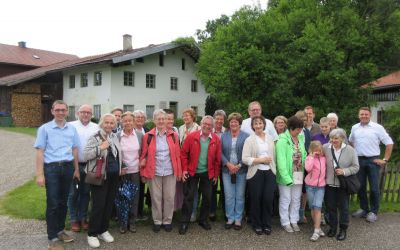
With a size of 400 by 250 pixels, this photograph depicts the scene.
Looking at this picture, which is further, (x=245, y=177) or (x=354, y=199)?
(x=354, y=199)

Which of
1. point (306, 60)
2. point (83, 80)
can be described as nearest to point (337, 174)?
point (306, 60)

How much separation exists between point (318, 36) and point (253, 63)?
122 inches

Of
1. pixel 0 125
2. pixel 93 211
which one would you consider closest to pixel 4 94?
pixel 0 125

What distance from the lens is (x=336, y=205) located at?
5.14 m

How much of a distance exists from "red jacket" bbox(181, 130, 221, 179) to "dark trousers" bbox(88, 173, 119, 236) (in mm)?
1070

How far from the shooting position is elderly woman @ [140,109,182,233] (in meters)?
5.14

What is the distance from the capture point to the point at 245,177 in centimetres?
538

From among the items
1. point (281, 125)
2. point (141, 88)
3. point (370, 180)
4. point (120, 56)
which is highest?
point (120, 56)

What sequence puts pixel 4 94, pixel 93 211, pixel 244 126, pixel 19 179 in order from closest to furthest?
pixel 93 211
pixel 244 126
pixel 19 179
pixel 4 94

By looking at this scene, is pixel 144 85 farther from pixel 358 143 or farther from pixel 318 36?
pixel 358 143

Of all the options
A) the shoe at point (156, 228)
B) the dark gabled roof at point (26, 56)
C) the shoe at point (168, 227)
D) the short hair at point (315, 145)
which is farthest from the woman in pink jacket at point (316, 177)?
the dark gabled roof at point (26, 56)

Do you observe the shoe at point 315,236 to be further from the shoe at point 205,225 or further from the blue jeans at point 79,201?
the blue jeans at point 79,201

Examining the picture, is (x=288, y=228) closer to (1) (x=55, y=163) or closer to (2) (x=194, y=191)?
(2) (x=194, y=191)

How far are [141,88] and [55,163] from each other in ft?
73.9
